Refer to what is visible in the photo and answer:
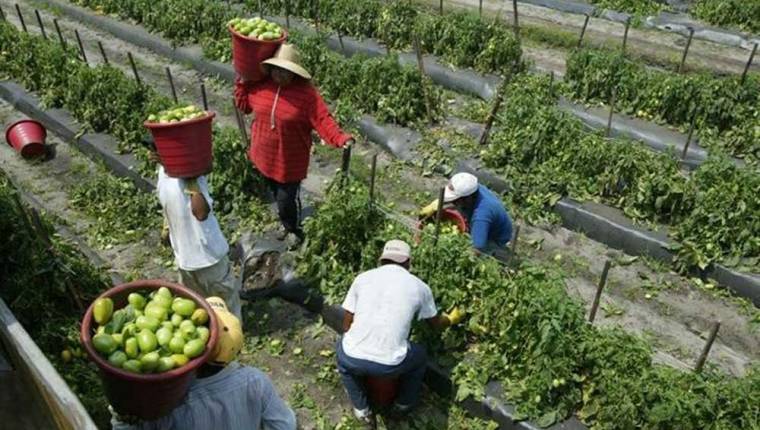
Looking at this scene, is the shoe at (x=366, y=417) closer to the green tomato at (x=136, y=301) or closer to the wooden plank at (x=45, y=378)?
the green tomato at (x=136, y=301)

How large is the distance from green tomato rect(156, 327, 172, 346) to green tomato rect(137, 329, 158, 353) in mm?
25

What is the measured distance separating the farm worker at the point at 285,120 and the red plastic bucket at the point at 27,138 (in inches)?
157

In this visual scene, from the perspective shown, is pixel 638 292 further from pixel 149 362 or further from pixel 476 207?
pixel 149 362

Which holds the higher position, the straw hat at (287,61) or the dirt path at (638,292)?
the straw hat at (287,61)

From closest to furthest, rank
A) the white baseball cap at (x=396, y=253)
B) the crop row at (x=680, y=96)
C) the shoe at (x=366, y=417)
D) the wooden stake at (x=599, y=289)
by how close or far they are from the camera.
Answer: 1. the wooden stake at (x=599, y=289)
2. the white baseball cap at (x=396, y=253)
3. the shoe at (x=366, y=417)
4. the crop row at (x=680, y=96)

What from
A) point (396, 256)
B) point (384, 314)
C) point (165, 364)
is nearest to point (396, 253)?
point (396, 256)

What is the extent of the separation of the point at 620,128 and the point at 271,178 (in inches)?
209

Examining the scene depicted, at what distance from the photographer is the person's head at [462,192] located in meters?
6.25

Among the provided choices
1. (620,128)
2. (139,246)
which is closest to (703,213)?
(620,128)

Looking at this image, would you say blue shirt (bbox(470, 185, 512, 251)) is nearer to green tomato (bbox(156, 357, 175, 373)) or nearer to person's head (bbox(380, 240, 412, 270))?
person's head (bbox(380, 240, 412, 270))

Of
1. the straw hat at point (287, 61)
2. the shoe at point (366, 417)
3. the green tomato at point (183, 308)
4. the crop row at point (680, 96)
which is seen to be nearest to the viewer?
the green tomato at point (183, 308)

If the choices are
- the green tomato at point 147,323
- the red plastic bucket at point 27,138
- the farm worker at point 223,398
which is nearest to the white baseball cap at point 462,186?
the farm worker at point 223,398

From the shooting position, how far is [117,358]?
10.4 feet

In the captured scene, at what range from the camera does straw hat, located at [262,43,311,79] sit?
6.02 m
